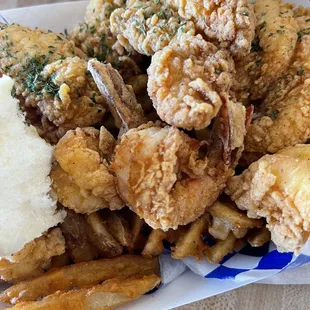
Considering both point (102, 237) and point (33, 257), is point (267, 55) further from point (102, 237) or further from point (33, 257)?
point (33, 257)

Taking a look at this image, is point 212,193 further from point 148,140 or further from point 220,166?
point 148,140

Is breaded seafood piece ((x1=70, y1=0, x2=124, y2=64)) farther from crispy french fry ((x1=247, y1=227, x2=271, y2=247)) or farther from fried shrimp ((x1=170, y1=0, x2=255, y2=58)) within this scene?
crispy french fry ((x1=247, y1=227, x2=271, y2=247))

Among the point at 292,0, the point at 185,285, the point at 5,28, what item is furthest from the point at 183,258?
the point at 292,0

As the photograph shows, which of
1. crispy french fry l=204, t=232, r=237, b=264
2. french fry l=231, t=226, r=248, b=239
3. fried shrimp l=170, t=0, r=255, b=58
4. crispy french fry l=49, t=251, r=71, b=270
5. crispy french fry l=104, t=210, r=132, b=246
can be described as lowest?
crispy french fry l=204, t=232, r=237, b=264

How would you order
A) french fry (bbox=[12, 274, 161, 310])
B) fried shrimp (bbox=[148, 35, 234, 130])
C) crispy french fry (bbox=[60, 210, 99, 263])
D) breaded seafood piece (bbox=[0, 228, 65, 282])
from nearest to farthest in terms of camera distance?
1. fried shrimp (bbox=[148, 35, 234, 130])
2. french fry (bbox=[12, 274, 161, 310])
3. breaded seafood piece (bbox=[0, 228, 65, 282])
4. crispy french fry (bbox=[60, 210, 99, 263])

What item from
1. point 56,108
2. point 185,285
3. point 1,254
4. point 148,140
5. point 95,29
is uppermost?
point 95,29

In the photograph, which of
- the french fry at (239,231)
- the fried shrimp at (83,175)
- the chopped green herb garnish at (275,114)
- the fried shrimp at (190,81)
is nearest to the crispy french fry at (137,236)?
the fried shrimp at (83,175)

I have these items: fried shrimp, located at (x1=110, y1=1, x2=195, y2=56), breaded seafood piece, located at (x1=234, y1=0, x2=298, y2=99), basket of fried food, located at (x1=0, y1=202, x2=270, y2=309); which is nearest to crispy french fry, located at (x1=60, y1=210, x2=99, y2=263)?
basket of fried food, located at (x1=0, y1=202, x2=270, y2=309)
